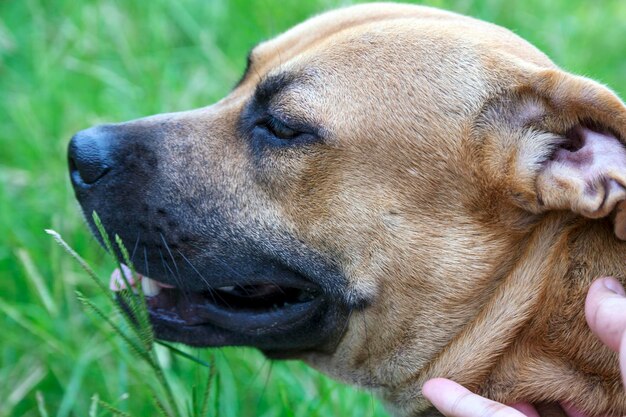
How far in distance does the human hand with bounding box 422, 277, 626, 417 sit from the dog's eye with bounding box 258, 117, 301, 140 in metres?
1.02

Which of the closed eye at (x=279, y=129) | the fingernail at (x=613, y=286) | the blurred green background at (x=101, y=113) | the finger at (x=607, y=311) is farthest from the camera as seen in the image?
the blurred green background at (x=101, y=113)

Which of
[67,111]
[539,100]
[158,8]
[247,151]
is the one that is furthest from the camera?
[158,8]

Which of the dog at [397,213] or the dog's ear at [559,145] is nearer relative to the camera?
the dog's ear at [559,145]

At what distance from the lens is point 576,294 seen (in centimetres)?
289

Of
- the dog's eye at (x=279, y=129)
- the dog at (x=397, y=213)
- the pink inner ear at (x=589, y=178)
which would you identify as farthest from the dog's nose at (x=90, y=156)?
the pink inner ear at (x=589, y=178)

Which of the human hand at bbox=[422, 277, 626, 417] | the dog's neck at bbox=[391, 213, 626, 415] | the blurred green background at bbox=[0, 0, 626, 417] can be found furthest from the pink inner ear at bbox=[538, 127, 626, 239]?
the blurred green background at bbox=[0, 0, 626, 417]

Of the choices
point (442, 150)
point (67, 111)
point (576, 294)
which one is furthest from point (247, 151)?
point (67, 111)

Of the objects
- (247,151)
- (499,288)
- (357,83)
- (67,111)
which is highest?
(357,83)

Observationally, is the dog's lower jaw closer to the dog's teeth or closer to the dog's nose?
the dog's teeth

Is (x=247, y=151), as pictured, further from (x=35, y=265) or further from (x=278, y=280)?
(x=35, y=265)

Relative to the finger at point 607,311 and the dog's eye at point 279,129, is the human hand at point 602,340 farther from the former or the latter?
the dog's eye at point 279,129

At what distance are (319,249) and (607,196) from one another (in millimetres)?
1003

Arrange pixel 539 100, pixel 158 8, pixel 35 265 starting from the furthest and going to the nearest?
pixel 158 8, pixel 35 265, pixel 539 100

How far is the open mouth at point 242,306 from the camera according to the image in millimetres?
3199
